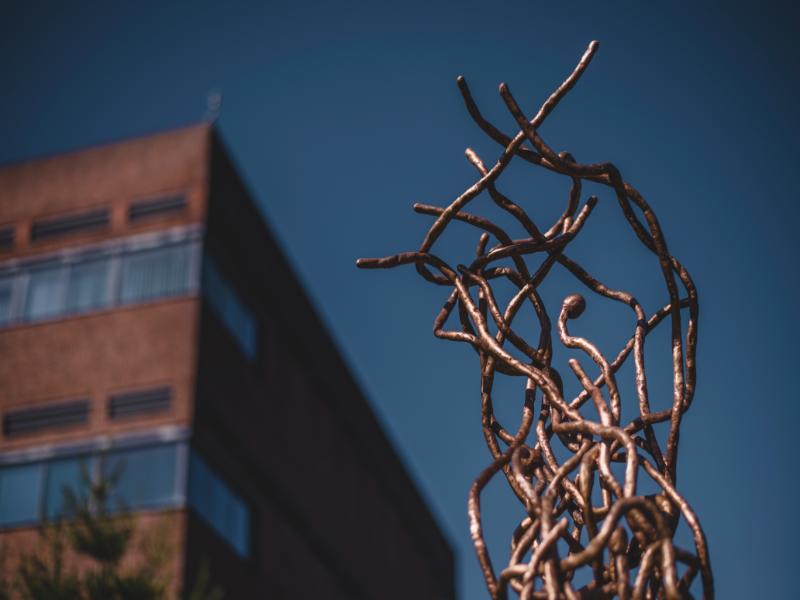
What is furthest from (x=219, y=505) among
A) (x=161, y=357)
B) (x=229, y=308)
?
(x=229, y=308)

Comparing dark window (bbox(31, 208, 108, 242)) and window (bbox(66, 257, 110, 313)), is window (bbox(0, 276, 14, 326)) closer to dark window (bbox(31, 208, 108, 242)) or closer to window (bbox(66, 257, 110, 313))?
dark window (bbox(31, 208, 108, 242))

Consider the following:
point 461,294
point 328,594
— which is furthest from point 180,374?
point 461,294

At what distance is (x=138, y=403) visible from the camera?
59.8 feet

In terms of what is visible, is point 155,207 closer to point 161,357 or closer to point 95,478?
point 161,357

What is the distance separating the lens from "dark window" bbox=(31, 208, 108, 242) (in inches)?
787

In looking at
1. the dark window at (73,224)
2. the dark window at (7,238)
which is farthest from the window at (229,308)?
the dark window at (7,238)

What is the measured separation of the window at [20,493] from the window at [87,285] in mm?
2772

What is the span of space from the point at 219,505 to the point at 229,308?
11.4ft

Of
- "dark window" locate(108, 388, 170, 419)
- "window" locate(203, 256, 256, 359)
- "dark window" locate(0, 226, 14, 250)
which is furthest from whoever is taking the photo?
"dark window" locate(0, 226, 14, 250)

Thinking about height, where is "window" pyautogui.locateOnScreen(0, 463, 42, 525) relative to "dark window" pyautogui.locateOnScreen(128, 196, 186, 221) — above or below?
below

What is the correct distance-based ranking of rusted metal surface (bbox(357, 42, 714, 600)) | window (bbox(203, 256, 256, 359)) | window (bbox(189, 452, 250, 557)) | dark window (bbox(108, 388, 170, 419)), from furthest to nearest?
window (bbox(203, 256, 256, 359)) < dark window (bbox(108, 388, 170, 419)) < window (bbox(189, 452, 250, 557)) < rusted metal surface (bbox(357, 42, 714, 600))

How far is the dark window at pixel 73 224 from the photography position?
20.0 metres

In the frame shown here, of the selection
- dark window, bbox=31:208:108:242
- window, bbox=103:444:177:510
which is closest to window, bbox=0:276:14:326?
dark window, bbox=31:208:108:242

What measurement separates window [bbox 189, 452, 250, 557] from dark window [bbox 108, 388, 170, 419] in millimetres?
971
